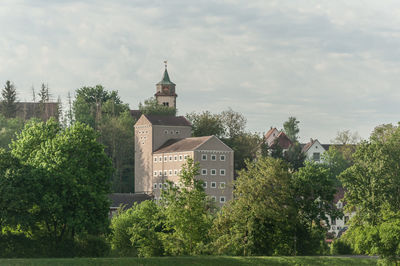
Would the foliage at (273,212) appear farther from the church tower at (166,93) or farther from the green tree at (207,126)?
the church tower at (166,93)

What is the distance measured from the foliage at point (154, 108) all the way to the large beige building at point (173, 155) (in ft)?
54.4

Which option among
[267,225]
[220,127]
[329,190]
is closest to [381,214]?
[329,190]

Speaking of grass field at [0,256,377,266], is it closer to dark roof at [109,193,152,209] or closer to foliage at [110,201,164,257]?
foliage at [110,201,164,257]

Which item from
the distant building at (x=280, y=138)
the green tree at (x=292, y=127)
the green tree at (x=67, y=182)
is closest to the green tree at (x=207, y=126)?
the distant building at (x=280, y=138)

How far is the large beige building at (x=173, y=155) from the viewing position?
125 metres

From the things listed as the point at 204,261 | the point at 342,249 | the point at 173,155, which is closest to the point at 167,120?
the point at 173,155

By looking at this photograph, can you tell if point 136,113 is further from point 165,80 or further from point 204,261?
point 204,261

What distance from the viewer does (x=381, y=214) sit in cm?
6944

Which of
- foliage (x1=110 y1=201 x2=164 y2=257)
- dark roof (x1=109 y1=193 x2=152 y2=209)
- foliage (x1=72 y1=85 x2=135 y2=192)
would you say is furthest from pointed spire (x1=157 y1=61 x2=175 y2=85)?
foliage (x1=110 y1=201 x2=164 y2=257)

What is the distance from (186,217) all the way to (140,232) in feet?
24.3

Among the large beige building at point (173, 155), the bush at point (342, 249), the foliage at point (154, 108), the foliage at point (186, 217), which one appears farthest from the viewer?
the foliage at point (154, 108)

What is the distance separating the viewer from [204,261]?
60906mm

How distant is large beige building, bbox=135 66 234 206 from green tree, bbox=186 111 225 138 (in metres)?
6.16

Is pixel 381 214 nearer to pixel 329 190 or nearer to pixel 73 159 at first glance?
pixel 329 190
